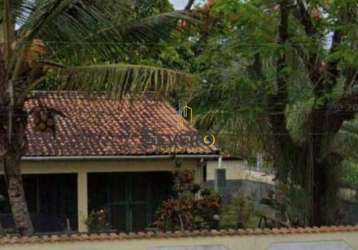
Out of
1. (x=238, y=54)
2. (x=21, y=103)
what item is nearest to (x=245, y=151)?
(x=238, y=54)

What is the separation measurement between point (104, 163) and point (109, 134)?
743mm

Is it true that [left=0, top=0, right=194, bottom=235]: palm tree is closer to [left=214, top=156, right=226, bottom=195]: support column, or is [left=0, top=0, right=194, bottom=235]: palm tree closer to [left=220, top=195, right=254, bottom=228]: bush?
[left=220, top=195, right=254, bottom=228]: bush

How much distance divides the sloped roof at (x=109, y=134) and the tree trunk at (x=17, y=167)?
483 centimetres

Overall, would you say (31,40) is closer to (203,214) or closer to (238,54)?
(238,54)

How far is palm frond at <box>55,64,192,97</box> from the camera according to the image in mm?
9641

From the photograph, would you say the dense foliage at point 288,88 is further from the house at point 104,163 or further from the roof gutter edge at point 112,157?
the roof gutter edge at point 112,157

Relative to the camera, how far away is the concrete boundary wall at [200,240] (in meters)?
9.22

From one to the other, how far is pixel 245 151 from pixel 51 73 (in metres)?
4.70

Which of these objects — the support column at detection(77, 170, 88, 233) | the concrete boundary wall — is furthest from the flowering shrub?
the concrete boundary wall

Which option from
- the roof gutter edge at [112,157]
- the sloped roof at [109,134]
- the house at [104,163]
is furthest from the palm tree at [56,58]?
the roof gutter edge at [112,157]

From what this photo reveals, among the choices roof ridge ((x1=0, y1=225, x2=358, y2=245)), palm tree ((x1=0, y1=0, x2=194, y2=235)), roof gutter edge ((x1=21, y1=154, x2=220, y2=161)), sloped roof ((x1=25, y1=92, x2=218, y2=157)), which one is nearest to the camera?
roof ridge ((x1=0, y1=225, x2=358, y2=245))

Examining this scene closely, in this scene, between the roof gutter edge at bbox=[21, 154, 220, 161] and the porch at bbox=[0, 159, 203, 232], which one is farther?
the porch at bbox=[0, 159, 203, 232]

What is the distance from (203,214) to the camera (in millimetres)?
14273

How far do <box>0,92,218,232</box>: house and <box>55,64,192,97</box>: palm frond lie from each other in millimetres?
5686
